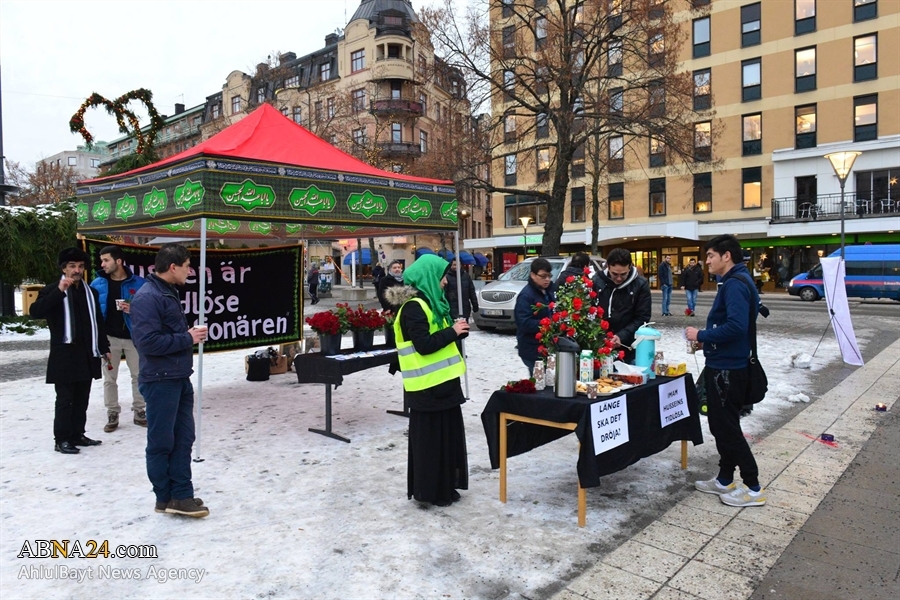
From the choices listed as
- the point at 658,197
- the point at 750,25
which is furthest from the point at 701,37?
the point at 658,197

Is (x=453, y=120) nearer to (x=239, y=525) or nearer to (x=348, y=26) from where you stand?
(x=239, y=525)

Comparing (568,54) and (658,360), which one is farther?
(568,54)

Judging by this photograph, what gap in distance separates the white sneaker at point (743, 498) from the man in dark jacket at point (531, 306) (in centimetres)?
195

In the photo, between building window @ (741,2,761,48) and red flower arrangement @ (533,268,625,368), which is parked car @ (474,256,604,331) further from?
building window @ (741,2,761,48)

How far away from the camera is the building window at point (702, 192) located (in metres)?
Result: 33.5

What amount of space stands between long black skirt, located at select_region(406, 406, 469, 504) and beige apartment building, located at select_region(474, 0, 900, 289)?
2642cm

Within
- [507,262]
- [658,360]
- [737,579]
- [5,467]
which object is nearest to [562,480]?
[658,360]

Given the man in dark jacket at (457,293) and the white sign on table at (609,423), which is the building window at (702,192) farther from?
the white sign on table at (609,423)

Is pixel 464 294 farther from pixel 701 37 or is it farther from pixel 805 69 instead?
pixel 701 37

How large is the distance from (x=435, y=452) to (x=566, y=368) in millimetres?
1137

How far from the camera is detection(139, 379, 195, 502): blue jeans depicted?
396 cm

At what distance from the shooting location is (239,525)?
13.1ft

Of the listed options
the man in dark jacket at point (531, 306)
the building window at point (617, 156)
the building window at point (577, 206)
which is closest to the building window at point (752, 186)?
the building window at point (617, 156)

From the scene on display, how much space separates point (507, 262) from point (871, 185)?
2077 cm
